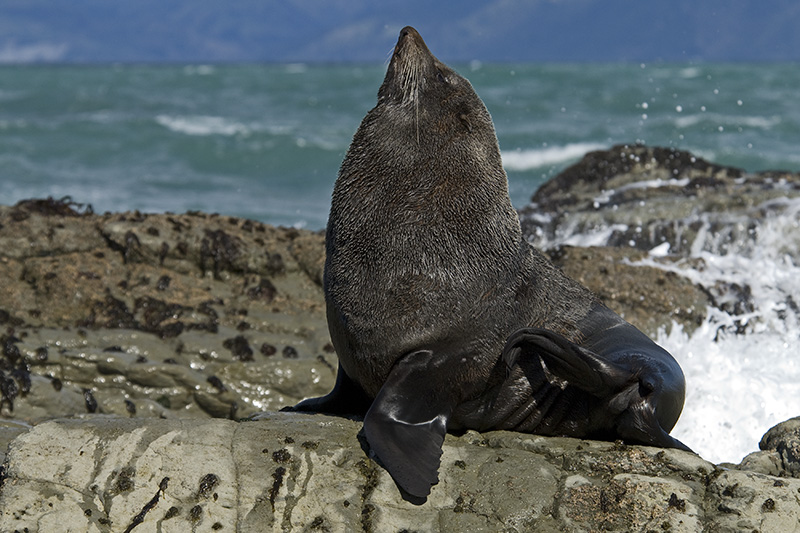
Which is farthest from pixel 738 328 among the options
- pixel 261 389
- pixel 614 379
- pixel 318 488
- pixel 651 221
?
pixel 318 488

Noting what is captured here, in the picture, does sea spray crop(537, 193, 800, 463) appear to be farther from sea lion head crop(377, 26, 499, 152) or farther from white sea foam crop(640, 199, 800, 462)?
sea lion head crop(377, 26, 499, 152)

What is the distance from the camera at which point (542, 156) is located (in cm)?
A: 2489

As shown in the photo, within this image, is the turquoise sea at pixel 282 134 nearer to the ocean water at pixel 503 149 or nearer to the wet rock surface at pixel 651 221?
the ocean water at pixel 503 149

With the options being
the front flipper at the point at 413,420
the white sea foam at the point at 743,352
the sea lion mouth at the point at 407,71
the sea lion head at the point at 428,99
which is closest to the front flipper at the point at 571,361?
the front flipper at the point at 413,420

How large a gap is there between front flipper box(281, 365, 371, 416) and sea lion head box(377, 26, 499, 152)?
1.35m

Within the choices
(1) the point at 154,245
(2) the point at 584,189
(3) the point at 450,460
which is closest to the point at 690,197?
(2) the point at 584,189

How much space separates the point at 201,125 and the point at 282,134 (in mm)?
4313

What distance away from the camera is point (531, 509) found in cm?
409

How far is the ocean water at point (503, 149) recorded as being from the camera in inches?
314

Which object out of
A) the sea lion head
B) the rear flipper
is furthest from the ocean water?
the sea lion head

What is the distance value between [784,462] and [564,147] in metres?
22.4

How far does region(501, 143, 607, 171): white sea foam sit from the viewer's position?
2377 cm

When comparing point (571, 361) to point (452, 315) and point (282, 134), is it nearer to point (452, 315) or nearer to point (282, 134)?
point (452, 315)

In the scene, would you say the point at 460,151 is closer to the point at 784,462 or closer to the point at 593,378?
the point at 593,378
